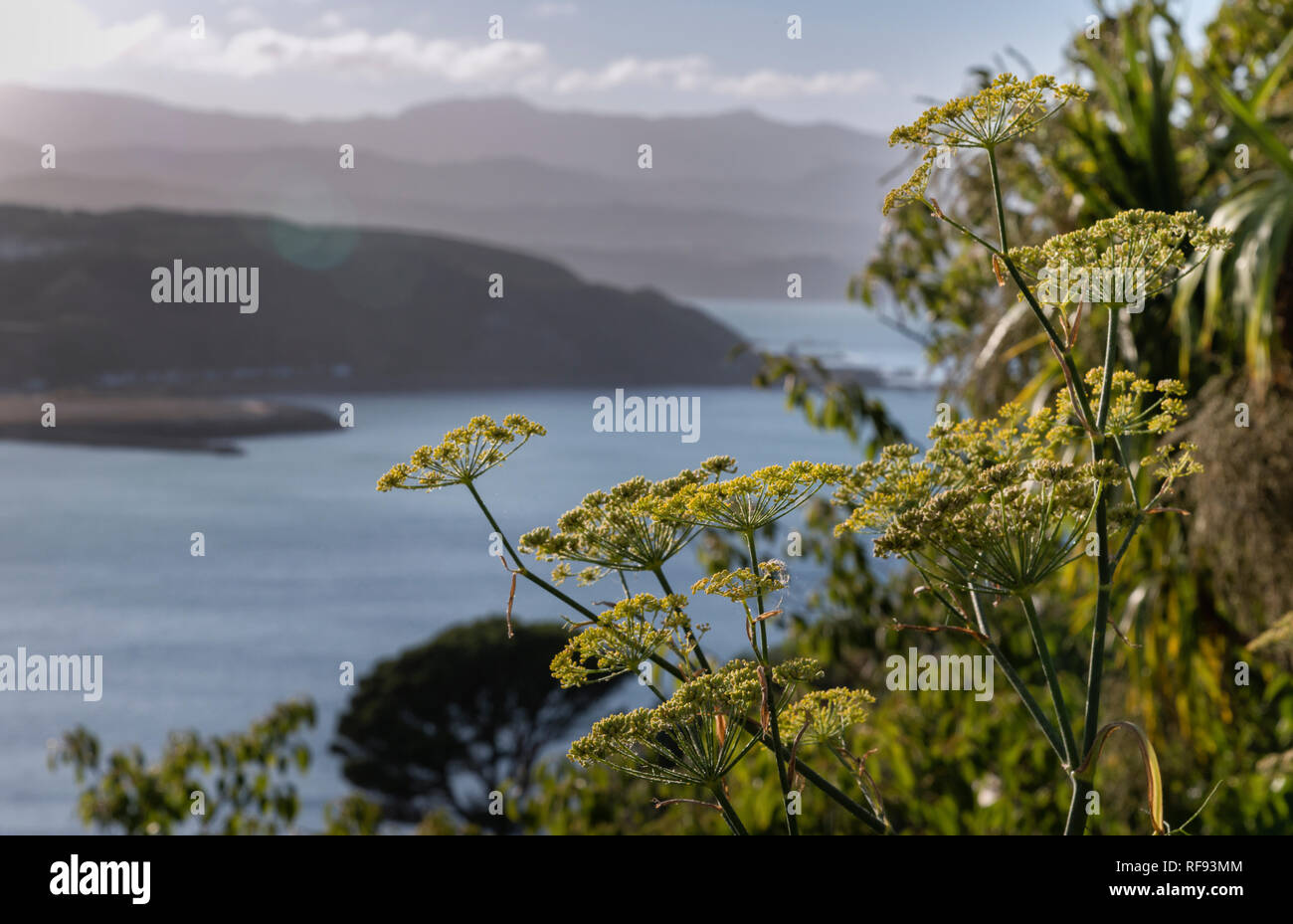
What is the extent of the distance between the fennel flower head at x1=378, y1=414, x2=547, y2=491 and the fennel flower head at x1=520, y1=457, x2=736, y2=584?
0.05m

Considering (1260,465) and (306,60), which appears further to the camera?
(306,60)

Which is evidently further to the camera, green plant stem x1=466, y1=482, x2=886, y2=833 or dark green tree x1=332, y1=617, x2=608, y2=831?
dark green tree x1=332, y1=617, x2=608, y2=831

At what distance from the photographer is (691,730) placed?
511 millimetres

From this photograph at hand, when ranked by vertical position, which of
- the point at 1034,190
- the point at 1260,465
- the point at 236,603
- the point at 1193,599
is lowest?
the point at 236,603

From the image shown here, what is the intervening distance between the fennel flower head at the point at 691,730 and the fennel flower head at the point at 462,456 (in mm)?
155

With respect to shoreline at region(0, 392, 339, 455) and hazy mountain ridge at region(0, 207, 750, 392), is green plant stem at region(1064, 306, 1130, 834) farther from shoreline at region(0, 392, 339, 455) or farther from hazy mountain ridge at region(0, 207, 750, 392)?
shoreline at region(0, 392, 339, 455)

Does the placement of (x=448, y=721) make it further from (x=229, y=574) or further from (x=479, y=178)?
(x=479, y=178)

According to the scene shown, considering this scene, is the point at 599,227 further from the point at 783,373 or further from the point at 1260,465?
the point at 1260,465

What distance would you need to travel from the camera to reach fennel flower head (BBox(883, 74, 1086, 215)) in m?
0.54

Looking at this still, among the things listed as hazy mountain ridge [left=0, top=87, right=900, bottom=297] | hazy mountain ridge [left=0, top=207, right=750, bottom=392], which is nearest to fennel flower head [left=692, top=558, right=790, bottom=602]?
hazy mountain ridge [left=0, top=207, right=750, bottom=392]

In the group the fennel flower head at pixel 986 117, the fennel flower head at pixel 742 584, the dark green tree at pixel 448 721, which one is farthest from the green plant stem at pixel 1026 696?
the dark green tree at pixel 448 721
